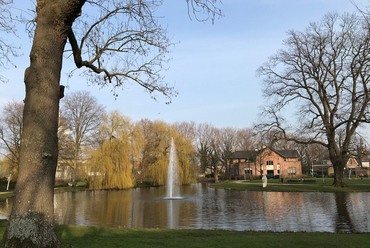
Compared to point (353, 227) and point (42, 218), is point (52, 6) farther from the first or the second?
point (353, 227)

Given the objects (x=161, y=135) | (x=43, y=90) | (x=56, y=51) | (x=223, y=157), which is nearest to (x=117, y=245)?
(x=43, y=90)

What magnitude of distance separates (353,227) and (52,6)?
11804 millimetres

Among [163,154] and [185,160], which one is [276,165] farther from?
[163,154]

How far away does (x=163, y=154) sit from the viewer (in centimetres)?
4644

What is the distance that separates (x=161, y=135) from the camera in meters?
48.4

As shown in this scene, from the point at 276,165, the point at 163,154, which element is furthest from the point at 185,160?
the point at 276,165

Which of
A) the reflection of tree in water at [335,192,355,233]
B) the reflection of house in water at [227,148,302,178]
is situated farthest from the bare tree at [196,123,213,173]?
the reflection of tree in water at [335,192,355,233]

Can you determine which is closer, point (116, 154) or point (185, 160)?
point (116, 154)

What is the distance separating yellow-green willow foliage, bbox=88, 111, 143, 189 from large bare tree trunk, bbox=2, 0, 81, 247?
32.4m

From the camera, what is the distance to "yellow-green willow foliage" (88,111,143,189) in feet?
121

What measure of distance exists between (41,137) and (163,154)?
41350 mm

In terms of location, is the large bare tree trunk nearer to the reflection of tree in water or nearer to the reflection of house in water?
the reflection of tree in water

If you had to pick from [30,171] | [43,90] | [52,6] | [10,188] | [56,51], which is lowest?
[10,188]

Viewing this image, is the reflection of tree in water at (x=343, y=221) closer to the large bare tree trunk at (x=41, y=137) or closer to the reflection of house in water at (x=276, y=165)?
the large bare tree trunk at (x=41, y=137)
